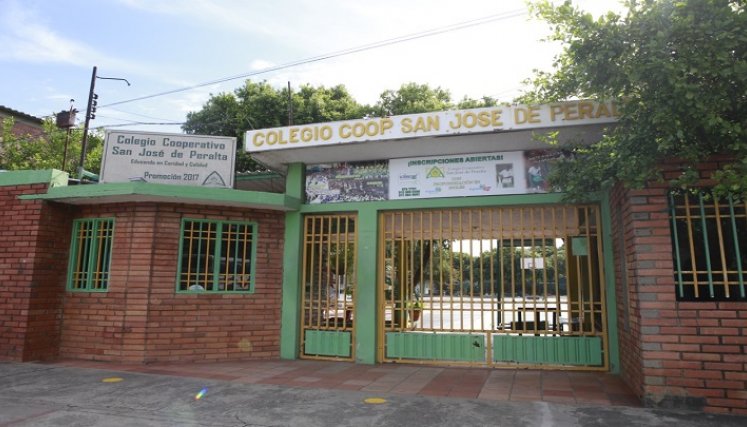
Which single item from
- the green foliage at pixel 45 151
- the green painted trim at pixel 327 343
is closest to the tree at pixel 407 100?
the green foliage at pixel 45 151

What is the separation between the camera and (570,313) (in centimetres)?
670

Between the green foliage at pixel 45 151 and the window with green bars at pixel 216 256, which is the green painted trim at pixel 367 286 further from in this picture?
the green foliage at pixel 45 151

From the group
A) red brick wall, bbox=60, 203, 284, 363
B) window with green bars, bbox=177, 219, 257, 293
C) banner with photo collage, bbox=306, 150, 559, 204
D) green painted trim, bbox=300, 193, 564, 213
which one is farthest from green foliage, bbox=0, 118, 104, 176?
green painted trim, bbox=300, 193, 564, 213

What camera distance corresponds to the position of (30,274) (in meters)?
7.25

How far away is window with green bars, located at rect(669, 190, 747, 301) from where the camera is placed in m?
4.96

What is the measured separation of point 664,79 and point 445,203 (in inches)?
137

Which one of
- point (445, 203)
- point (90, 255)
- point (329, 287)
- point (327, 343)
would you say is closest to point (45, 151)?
point (90, 255)

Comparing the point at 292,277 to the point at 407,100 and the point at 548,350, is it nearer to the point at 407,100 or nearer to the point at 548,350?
the point at 548,350

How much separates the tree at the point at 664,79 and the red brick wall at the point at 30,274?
25.4 ft

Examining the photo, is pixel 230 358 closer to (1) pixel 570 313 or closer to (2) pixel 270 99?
(1) pixel 570 313

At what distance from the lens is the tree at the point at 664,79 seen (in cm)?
407

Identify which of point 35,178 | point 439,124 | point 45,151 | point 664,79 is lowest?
point 35,178

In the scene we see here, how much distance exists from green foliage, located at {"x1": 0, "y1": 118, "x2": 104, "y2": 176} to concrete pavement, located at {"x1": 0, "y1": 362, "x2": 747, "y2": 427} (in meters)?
14.3

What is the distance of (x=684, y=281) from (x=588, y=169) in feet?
5.10
